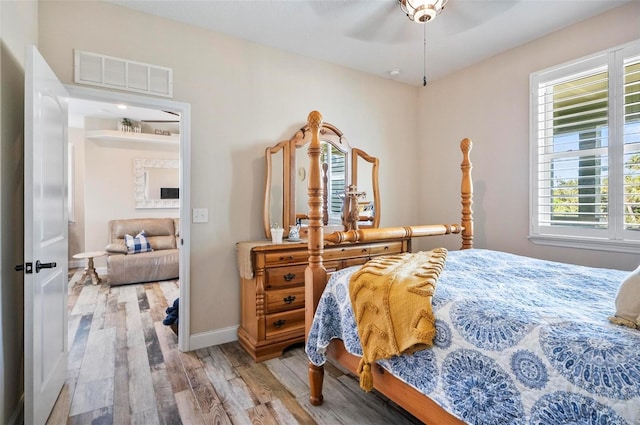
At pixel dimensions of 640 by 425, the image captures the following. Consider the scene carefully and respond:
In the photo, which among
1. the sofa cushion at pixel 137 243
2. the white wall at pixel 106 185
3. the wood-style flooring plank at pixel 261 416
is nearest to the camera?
the wood-style flooring plank at pixel 261 416

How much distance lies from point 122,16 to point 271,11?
1141mm

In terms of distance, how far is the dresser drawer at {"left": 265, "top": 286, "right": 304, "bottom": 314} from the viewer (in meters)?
2.66

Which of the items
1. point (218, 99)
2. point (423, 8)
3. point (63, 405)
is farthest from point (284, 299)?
point (423, 8)

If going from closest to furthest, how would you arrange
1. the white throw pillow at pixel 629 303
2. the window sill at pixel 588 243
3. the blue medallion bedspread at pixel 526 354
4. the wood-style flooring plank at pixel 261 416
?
the blue medallion bedspread at pixel 526 354
the white throw pillow at pixel 629 303
the wood-style flooring plank at pixel 261 416
the window sill at pixel 588 243

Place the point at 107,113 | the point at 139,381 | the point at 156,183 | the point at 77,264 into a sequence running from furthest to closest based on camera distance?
the point at 156,183
the point at 77,264
the point at 107,113
the point at 139,381

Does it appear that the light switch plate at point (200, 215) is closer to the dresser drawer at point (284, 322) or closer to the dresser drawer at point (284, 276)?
the dresser drawer at point (284, 276)

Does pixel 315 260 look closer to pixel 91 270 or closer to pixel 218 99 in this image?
pixel 218 99

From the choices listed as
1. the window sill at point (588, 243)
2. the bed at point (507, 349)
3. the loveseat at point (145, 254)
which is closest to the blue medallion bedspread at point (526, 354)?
the bed at point (507, 349)

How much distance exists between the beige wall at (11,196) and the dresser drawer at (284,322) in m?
1.53

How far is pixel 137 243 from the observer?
536 cm

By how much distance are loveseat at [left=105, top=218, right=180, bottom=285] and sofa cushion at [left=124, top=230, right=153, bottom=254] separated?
6 cm

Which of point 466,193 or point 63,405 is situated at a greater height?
point 466,193

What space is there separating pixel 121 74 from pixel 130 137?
12.8ft

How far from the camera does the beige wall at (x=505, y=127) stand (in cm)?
260
